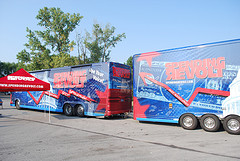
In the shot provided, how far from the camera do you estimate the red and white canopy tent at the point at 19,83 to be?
9664 mm

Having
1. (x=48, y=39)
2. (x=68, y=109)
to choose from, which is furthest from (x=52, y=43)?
(x=68, y=109)

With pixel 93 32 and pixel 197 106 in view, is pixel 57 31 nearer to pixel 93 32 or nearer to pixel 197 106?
pixel 93 32

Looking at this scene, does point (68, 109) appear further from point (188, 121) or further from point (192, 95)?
point (192, 95)

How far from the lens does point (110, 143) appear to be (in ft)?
20.0

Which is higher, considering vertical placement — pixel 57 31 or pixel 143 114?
pixel 57 31

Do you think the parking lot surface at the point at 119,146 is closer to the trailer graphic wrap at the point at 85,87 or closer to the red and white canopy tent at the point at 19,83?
the red and white canopy tent at the point at 19,83

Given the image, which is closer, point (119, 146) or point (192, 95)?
point (119, 146)

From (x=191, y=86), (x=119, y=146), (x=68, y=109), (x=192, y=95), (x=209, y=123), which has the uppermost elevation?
(x=191, y=86)

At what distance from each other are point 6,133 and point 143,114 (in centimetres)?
607

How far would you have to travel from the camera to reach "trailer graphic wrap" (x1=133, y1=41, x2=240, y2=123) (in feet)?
24.9

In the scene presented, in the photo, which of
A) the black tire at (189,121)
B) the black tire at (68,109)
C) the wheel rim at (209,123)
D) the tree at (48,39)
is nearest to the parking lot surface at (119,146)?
the wheel rim at (209,123)

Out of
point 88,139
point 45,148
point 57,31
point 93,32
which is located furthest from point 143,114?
point 93,32

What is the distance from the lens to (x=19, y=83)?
9.98m

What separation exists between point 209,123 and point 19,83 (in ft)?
30.4
